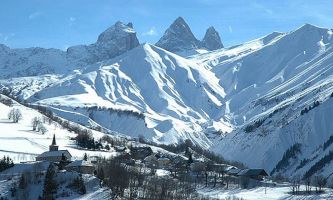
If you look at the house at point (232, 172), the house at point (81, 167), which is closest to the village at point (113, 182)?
the house at point (81, 167)

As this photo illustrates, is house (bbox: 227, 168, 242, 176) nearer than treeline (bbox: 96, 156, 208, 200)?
No

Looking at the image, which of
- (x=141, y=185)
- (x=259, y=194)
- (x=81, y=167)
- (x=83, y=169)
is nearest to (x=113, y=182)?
(x=141, y=185)

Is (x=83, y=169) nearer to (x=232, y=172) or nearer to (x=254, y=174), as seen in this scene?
(x=254, y=174)

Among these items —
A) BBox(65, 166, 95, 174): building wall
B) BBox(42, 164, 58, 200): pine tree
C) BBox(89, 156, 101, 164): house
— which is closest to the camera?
BBox(42, 164, 58, 200): pine tree

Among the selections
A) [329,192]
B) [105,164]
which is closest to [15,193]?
[105,164]

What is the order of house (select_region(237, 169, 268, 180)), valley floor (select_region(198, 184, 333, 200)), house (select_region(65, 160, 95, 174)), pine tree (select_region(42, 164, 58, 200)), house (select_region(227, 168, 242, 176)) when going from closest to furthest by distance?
pine tree (select_region(42, 164, 58, 200)) < house (select_region(65, 160, 95, 174)) < valley floor (select_region(198, 184, 333, 200)) < house (select_region(237, 169, 268, 180)) < house (select_region(227, 168, 242, 176))

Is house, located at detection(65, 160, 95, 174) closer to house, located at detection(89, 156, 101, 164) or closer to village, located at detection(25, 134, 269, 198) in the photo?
village, located at detection(25, 134, 269, 198)

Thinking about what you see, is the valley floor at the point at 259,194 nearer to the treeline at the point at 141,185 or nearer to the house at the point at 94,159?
the treeline at the point at 141,185

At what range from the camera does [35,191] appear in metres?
124

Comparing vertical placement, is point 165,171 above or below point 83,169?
above

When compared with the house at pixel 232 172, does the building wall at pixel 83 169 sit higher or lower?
lower

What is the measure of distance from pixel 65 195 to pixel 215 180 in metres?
47.9

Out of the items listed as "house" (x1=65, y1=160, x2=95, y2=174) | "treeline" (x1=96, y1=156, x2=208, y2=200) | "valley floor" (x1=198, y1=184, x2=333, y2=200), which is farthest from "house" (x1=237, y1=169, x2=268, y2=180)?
"house" (x1=65, y1=160, x2=95, y2=174)

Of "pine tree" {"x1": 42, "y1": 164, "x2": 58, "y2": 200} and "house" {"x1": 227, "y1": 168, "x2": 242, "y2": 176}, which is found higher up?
"house" {"x1": 227, "y1": 168, "x2": 242, "y2": 176}
